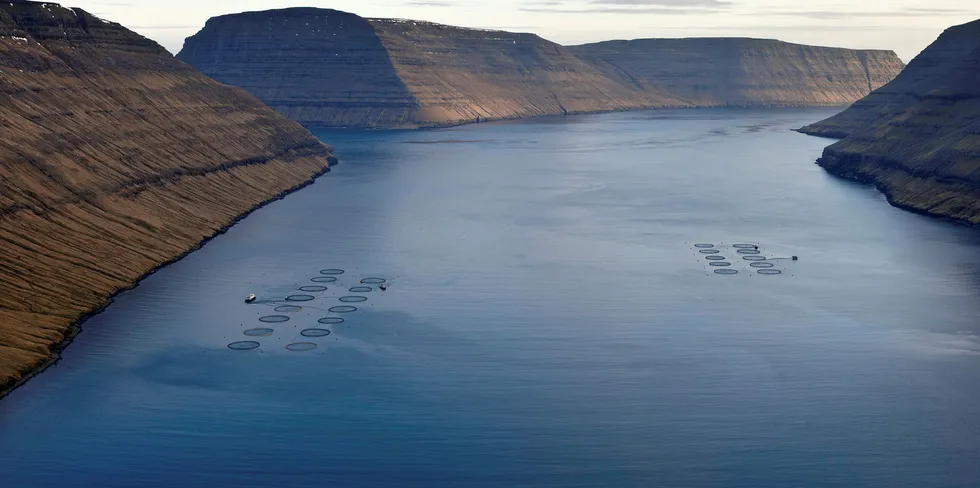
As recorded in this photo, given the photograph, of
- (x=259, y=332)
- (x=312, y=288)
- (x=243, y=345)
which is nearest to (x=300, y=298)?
(x=312, y=288)

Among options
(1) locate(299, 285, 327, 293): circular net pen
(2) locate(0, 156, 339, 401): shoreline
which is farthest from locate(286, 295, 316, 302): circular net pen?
(2) locate(0, 156, 339, 401): shoreline

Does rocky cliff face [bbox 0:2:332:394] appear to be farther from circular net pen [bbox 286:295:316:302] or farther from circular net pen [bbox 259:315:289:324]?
circular net pen [bbox 286:295:316:302]

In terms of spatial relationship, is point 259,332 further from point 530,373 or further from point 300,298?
point 530,373

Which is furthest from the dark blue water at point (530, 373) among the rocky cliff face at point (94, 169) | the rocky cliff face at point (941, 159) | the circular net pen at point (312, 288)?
the rocky cliff face at point (941, 159)

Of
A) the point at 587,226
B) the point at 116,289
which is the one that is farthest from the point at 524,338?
the point at 587,226

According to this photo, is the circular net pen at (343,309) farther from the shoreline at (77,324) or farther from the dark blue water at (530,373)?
the shoreline at (77,324)

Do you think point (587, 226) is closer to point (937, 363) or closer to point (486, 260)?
point (486, 260)
